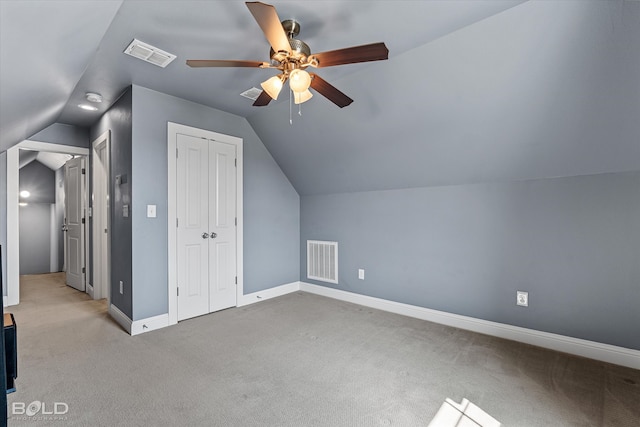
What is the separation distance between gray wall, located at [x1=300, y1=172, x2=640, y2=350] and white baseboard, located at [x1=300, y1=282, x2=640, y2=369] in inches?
2.0

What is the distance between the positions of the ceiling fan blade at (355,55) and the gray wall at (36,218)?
293 inches

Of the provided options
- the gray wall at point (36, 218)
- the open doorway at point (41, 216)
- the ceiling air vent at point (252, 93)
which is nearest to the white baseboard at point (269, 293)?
the ceiling air vent at point (252, 93)

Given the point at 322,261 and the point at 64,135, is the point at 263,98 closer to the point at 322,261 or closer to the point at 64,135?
the point at 322,261

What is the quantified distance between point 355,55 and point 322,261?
3137mm

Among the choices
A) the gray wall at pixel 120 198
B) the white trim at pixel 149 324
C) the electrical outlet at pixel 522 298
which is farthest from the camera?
the gray wall at pixel 120 198

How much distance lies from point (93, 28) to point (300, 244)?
Result: 3489 mm

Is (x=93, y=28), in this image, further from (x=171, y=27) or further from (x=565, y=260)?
(x=565, y=260)

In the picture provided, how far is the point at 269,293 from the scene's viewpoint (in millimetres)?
4320

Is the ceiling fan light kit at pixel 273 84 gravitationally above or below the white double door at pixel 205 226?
above

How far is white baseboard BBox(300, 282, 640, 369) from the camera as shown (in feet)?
7.96

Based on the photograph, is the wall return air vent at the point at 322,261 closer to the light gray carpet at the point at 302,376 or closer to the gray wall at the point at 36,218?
the light gray carpet at the point at 302,376

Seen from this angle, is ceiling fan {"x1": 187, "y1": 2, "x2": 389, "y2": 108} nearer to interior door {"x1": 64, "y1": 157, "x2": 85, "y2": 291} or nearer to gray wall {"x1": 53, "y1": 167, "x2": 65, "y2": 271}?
interior door {"x1": 64, "y1": 157, "x2": 85, "y2": 291}

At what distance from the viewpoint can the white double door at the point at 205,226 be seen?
3.45 metres

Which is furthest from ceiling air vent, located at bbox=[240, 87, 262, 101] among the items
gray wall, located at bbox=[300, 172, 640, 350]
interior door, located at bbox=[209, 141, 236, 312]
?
gray wall, located at bbox=[300, 172, 640, 350]
